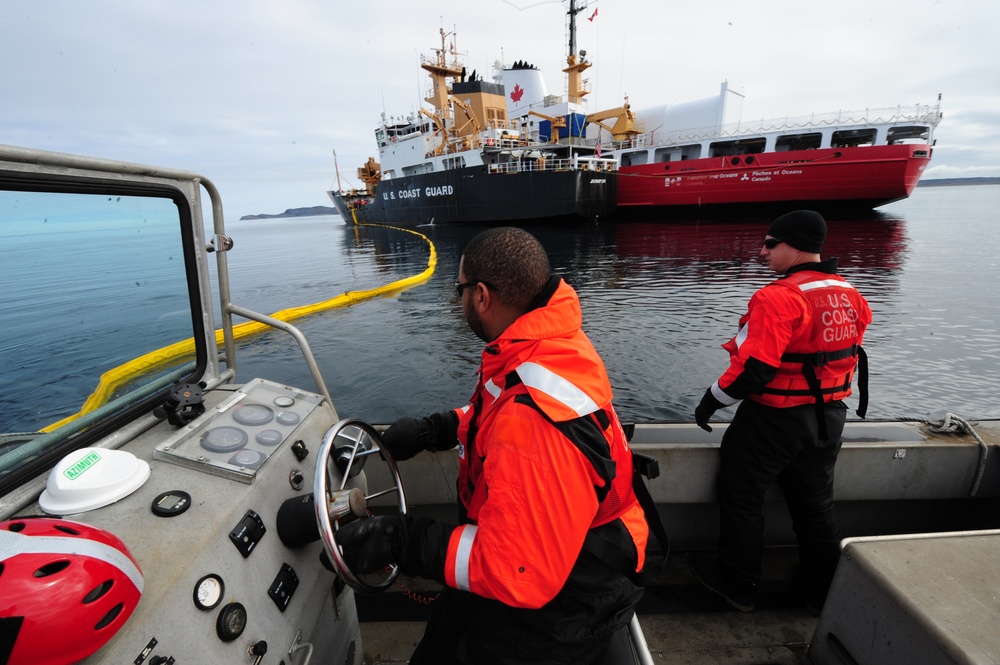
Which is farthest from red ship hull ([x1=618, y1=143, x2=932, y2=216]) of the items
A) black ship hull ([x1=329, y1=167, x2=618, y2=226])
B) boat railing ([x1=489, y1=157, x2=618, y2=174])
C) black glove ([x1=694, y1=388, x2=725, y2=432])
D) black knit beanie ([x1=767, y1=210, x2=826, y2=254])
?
black glove ([x1=694, y1=388, x2=725, y2=432])

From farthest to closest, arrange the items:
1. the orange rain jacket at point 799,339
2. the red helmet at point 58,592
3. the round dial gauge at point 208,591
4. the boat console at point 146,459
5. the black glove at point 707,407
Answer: the black glove at point 707,407
the orange rain jacket at point 799,339
the round dial gauge at point 208,591
the boat console at point 146,459
the red helmet at point 58,592

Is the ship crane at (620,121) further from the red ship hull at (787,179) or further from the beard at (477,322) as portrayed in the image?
the beard at (477,322)

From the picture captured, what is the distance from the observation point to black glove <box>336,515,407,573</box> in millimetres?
1365

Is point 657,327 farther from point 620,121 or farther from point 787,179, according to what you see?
point 620,121

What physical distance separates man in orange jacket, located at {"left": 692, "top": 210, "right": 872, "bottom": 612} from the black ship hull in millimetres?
22626

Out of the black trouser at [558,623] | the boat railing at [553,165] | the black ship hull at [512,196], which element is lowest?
the black trouser at [558,623]

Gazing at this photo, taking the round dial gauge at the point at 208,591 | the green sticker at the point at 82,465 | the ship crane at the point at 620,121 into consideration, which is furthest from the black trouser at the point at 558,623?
the ship crane at the point at 620,121

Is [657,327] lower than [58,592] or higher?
lower

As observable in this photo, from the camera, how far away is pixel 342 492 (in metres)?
1.55

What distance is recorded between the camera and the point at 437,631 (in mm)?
1477

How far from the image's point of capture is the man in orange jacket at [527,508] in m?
1.17

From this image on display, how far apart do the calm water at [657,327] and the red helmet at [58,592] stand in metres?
4.08

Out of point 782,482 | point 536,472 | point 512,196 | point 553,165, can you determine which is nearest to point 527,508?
point 536,472

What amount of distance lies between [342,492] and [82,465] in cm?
71
